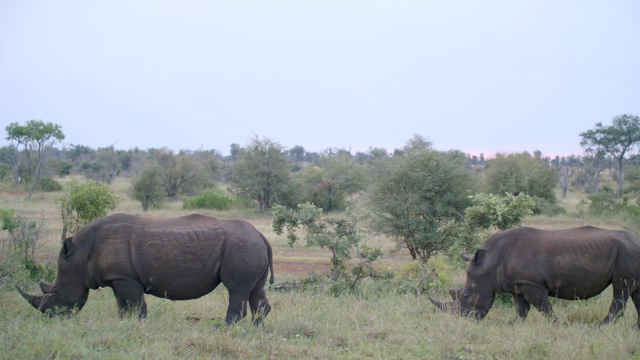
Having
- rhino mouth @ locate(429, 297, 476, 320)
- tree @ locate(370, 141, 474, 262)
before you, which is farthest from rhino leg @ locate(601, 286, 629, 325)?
tree @ locate(370, 141, 474, 262)

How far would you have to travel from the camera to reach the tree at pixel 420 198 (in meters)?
18.7

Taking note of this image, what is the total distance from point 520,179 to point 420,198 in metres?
22.1

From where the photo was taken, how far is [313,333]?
25.3 ft

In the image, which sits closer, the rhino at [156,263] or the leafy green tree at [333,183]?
the rhino at [156,263]

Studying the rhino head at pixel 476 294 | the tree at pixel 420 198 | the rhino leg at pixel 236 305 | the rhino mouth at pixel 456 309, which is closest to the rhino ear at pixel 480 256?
the rhino head at pixel 476 294

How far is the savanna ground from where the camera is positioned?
6524 mm

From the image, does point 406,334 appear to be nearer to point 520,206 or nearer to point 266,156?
point 520,206

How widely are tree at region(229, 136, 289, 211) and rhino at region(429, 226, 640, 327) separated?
102 ft

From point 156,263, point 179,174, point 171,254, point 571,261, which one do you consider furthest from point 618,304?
point 179,174

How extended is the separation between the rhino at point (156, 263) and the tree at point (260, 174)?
1219 inches

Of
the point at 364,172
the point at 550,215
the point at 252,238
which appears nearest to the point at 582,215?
the point at 550,215

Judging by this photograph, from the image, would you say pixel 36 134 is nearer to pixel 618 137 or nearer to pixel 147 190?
pixel 147 190

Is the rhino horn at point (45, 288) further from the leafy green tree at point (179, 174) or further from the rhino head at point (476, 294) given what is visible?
the leafy green tree at point (179, 174)

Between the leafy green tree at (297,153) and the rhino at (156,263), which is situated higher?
the leafy green tree at (297,153)
